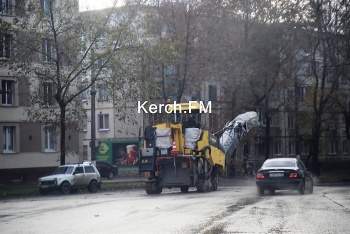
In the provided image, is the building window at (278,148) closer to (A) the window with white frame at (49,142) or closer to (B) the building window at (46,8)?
(A) the window with white frame at (49,142)

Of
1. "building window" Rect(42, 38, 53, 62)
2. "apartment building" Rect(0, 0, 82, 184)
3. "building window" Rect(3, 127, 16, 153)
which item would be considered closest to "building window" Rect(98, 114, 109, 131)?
"apartment building" Rect(0, 0, 82, 184)

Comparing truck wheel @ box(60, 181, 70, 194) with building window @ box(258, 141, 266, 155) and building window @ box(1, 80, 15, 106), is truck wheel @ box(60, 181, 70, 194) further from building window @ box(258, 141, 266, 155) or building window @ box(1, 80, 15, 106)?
building window @ box(258, 141, 266, 155)

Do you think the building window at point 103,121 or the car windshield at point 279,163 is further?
the building window at point 103,121

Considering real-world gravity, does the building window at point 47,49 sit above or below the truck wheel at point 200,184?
above

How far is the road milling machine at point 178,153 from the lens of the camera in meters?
30.9

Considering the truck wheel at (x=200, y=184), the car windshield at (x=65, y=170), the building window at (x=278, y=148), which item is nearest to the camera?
the truck wheel at (x=200, y=184)

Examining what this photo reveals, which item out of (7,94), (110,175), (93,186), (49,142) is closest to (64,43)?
(93,186)

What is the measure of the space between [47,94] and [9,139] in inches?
404

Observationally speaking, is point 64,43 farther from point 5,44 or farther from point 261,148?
point 261,148

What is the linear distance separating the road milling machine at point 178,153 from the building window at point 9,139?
62.4 feet

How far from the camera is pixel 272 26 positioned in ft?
168

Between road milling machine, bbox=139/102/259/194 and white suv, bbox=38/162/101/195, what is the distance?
6.19 metres

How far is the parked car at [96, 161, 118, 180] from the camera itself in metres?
57.9

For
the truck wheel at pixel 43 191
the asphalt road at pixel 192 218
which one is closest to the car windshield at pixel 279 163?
the asphalt road at pixel 192 218
